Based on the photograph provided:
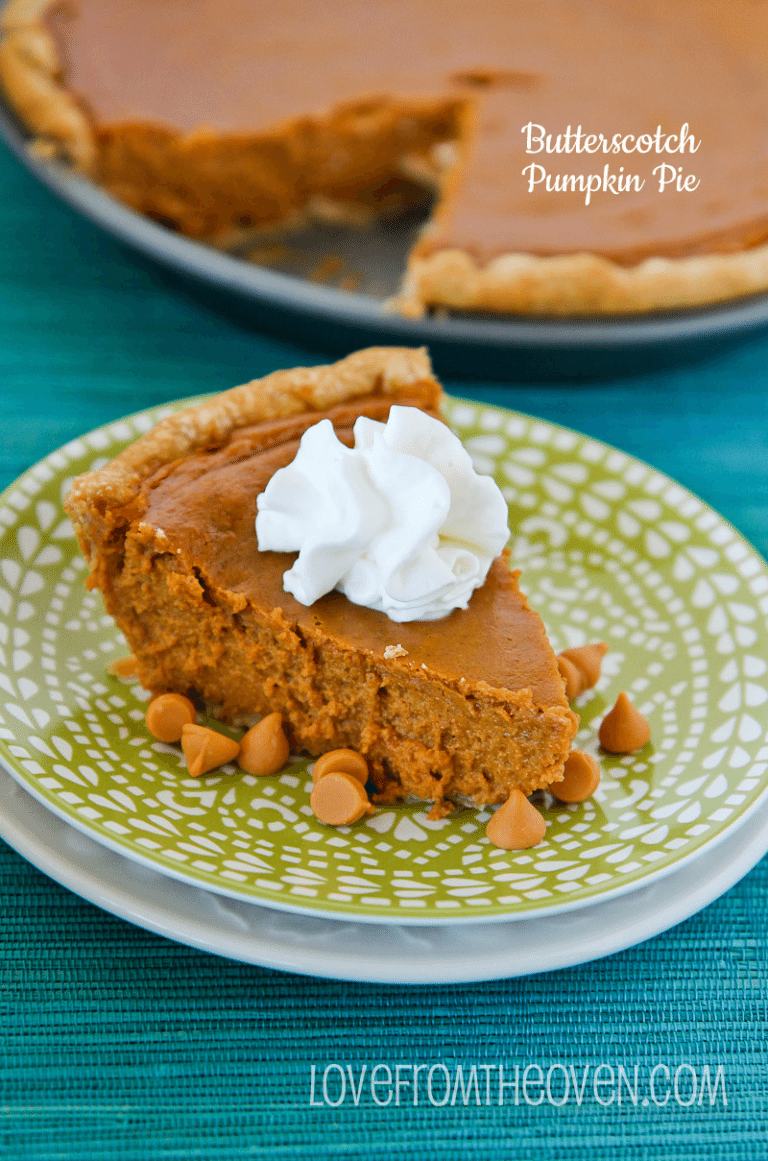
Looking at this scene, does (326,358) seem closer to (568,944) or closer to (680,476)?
(680,476)

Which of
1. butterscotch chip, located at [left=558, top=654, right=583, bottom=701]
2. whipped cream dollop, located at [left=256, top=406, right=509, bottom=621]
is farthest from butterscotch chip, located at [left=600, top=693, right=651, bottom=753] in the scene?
whipped cream dollop, located at [left=256, top=406, right=509, bottom=621]

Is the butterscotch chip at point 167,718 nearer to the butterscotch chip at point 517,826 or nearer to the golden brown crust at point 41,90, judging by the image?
the butterscotch chip at point 517,826

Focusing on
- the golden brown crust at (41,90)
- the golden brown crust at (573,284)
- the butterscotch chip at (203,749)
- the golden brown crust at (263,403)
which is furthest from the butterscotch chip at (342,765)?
the golden brown crust at (41,90)

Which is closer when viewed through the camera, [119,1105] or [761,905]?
[119,1105]

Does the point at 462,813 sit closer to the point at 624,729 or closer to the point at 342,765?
the point at 342,765

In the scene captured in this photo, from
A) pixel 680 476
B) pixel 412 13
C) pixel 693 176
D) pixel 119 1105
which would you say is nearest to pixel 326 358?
A: pixel 680 476

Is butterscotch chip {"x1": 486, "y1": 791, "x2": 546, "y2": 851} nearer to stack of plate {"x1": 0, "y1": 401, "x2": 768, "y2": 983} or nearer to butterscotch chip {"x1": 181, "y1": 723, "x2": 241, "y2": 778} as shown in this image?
stack of plate {"x1": 0, "y1": 401, "x2": 768, "y2": 983}
